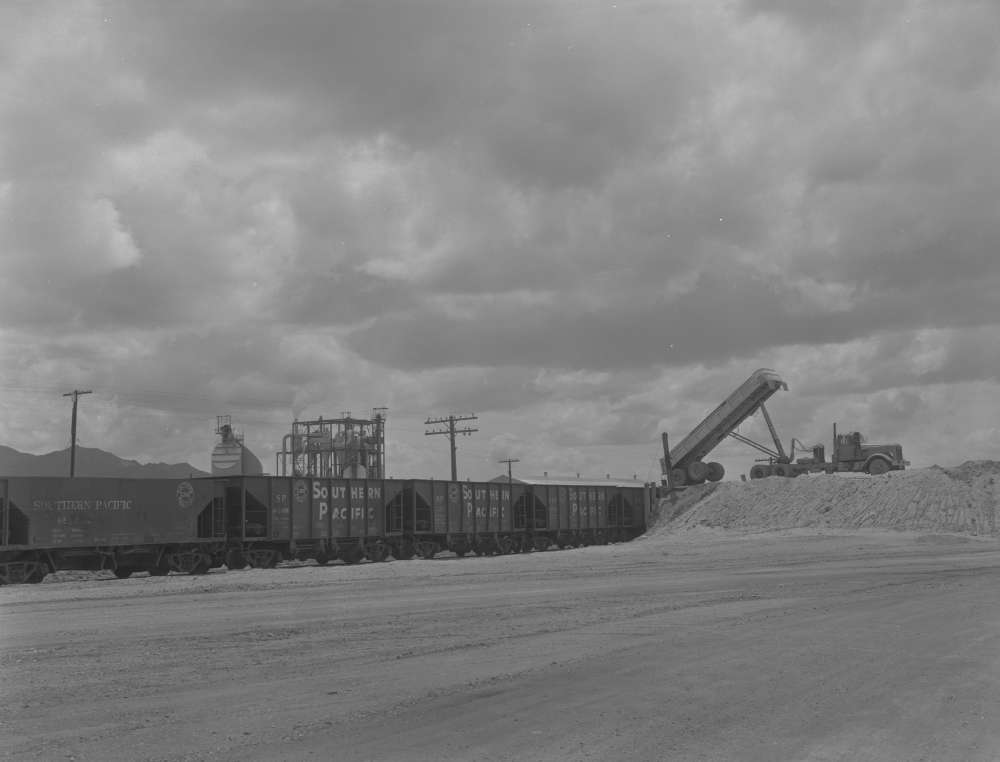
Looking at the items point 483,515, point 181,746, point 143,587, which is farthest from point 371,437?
point 181,746

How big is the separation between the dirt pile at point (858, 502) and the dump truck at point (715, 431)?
101cm

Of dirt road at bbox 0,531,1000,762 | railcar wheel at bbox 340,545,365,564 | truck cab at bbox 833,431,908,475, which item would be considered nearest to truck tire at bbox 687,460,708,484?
truck cab at bbox 833,431,908,475

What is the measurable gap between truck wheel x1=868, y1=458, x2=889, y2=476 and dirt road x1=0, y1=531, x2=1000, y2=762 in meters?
30.0

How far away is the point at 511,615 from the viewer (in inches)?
654

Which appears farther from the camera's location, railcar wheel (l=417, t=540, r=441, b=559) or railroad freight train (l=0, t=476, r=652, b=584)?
railcar wheel (l=417, t=540, r=441, b=559)

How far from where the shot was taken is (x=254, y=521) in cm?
3288

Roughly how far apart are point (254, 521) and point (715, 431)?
25396 mm

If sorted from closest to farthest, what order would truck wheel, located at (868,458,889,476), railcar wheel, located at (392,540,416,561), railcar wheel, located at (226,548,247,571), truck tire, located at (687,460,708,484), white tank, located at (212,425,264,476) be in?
railcar wheel, located at (226,548,247,571)
railcar wheel, located at (392,540,416,561)
truck wheel, located at (868,458,889,476)
truck tire, located at (687,460,708,484)
white tank, located at (212,425,264,476)

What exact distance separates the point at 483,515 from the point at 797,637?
2977 centimetres

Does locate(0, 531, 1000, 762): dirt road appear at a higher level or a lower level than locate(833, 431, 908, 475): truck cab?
lower

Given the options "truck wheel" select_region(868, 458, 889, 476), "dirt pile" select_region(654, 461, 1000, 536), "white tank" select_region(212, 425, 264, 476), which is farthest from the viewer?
"white tank" select_region(212, 425, 264, 476)

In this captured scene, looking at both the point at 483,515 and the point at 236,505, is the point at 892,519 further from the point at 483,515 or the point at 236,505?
the point at 236,505

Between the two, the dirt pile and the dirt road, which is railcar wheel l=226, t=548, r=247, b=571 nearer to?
the dirt road

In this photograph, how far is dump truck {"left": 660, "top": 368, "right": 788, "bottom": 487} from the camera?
47.3 metres
